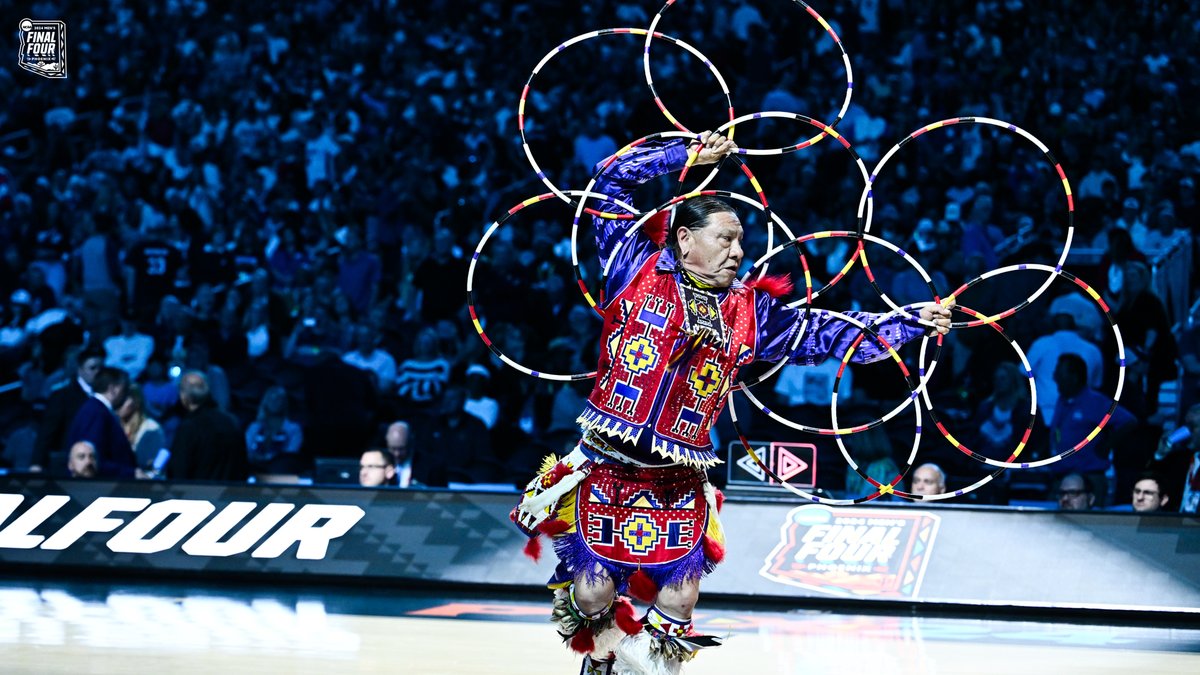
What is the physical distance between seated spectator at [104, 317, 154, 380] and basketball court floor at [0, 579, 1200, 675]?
3.97 metres

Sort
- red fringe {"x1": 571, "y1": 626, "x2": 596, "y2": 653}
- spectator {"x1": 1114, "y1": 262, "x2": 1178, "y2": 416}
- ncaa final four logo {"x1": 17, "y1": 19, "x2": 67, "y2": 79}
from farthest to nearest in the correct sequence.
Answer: ncaa final four logo {"x1": 17, "y1": 19, "x2": 67, "y2": 79}, spectator {"x1": 1114, "y1": 262, "x2": 1178, "y2": 416}, red fringe {"x1": 571, "y1": 626, "x2": 596, "y2": 653}

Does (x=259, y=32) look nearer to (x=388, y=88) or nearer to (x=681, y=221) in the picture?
(x=388, y=88)

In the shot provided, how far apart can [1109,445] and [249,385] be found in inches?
290

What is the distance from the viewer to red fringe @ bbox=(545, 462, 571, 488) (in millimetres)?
7164

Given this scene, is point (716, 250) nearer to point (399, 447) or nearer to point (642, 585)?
point (642, 585)

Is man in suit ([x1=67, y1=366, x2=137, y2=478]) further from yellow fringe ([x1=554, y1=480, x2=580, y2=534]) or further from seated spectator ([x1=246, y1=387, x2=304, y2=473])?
yellow fringe ([x1=554, y1=480, x2=580, y2=534])

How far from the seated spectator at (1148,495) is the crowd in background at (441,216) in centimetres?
39

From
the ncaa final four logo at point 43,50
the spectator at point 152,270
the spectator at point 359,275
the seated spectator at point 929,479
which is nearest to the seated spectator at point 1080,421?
the seated spectator at point 929,479

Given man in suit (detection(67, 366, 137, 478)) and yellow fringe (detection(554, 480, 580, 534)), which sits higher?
yellow fringe (detection(554, 480, 580, 534))

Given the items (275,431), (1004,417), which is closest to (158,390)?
(275,431)

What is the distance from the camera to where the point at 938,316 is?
7.00m

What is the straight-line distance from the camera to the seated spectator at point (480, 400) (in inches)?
517

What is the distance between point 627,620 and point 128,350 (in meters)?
9.11

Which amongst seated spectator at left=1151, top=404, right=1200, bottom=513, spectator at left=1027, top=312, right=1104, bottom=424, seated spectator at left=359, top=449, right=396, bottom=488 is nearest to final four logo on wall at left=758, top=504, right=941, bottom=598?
seated spectator at left=1151, top=404, right=1200, bottom=513
